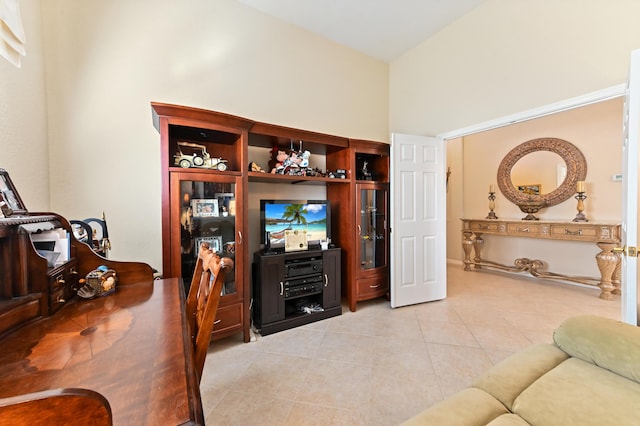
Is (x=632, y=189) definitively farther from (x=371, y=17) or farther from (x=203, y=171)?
(x=203, y=171)

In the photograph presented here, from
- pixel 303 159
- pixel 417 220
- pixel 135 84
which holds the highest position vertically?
pixel 135 84

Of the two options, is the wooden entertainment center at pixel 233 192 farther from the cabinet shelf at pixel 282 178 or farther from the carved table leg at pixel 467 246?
the carved table leg at pixel 467 246

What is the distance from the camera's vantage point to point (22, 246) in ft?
3.26

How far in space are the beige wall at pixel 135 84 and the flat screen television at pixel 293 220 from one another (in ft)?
3.29

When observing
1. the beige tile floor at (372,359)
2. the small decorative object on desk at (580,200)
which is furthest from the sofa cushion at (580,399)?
the small decorative object on desk at (580,200)

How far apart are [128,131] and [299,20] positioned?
230 cm

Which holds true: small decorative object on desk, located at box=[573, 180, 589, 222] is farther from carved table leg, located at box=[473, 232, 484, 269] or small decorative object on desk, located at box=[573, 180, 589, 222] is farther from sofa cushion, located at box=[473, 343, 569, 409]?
sofa cushion, located at box=[473, 343, 569, 409]

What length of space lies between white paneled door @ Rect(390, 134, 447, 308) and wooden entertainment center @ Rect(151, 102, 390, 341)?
0.83 ft

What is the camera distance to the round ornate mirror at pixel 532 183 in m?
3.88

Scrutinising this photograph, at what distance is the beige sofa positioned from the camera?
2.89ft

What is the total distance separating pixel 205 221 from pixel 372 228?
203 cm

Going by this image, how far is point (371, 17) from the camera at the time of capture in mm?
2963

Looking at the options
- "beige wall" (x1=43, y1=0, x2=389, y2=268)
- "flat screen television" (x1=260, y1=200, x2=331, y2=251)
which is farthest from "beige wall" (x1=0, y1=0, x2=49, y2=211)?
"flat screen television" (x1=260, y1=200, x2=331, y2=251)

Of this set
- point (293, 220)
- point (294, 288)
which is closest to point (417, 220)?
point (293, 220)
